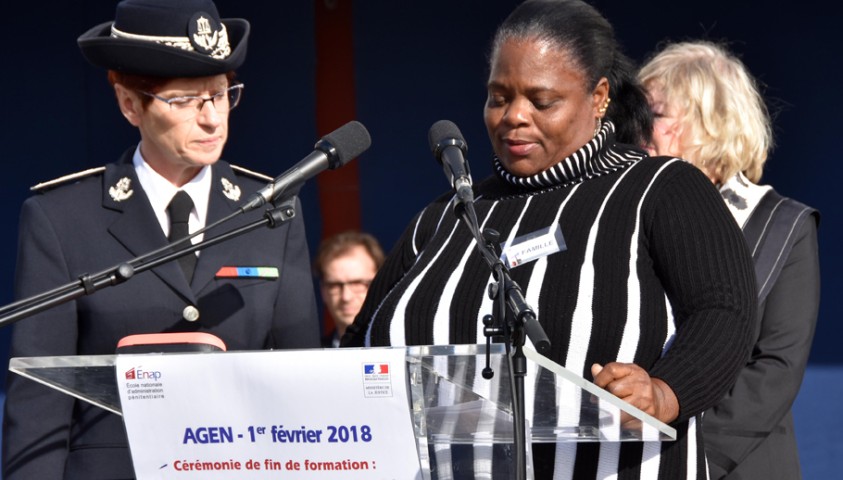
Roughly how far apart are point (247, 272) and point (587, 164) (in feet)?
2.68

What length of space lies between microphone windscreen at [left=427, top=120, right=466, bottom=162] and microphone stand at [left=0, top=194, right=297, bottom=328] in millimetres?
310

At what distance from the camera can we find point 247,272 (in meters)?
2.88

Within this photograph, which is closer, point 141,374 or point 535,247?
point 141,374

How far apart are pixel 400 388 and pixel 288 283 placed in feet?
3.47

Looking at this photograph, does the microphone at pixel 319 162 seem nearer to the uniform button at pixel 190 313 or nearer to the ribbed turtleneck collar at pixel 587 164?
the ribbed turtleneck collar at pixel 587 164

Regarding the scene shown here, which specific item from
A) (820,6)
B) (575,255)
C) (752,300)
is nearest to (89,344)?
(575,255)

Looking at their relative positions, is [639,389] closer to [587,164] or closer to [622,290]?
[622,290]

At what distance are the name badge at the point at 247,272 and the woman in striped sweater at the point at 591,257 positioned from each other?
290 millimetres

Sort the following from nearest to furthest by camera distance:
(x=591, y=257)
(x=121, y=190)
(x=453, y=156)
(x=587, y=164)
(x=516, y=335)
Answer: (x=516, y=335), (x=453, y=156), (x=591, y=257), (x=587, y=164), (x=121, y=190)

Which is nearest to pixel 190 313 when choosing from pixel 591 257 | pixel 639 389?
pixel 591 257

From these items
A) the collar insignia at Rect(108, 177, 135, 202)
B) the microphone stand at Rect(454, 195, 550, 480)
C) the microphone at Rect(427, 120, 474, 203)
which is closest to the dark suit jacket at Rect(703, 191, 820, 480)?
the microphone at Rect(427, 120, 474, 203)

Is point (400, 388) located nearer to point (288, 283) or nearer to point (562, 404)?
point (562, 404)

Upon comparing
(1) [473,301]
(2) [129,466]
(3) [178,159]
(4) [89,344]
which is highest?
(3) [178,159]

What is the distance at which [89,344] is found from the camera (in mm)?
2734
